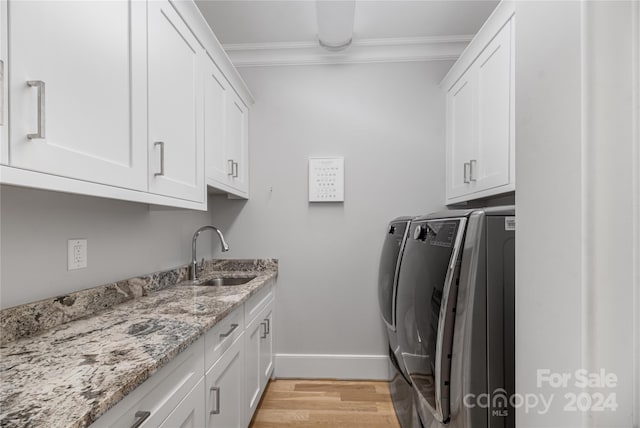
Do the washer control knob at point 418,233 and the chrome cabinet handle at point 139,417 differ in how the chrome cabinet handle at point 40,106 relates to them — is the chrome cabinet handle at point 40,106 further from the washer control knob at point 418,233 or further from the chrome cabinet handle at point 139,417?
the washer control knob at point 418,233

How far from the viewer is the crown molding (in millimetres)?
2537

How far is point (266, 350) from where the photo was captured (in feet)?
7.53

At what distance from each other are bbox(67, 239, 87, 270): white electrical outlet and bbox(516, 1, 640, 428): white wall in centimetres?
146

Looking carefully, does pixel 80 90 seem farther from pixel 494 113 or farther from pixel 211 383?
pixel 494 113


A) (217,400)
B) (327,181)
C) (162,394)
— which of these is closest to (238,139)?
(327,181)

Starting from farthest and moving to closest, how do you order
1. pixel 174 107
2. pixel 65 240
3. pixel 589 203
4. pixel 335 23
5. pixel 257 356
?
pixel 335 23
pixel 257 356
pixel 174 107
pixel 65 240
pixel 589 203

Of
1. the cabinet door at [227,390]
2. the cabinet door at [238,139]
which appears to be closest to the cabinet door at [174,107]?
the cabinet door at [238,139]

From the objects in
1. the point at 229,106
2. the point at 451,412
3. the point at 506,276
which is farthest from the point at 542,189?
the point at 229,106

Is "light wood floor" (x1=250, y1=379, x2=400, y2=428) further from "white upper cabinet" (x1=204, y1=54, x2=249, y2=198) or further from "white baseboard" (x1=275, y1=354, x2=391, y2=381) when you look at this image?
"white upper cabinet" (x1=204, y1=54, x2=249, y2=198)

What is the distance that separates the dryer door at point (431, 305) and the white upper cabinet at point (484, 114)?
2.05ft

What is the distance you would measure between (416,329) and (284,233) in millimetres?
1493

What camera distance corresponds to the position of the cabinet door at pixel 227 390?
1238mm

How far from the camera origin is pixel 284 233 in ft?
8.67

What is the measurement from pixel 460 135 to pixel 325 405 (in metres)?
2.05
